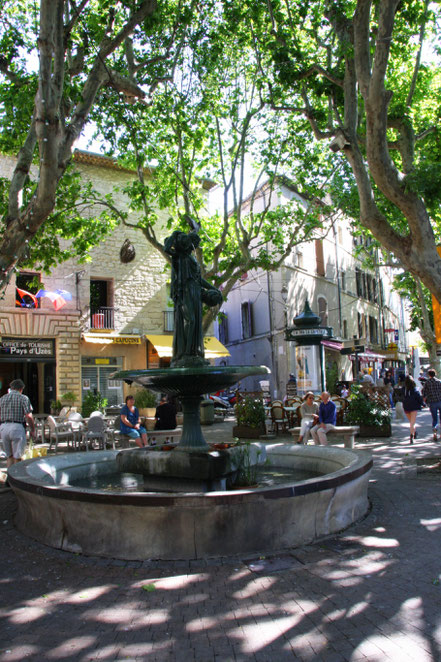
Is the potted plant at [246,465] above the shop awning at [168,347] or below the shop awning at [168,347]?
below

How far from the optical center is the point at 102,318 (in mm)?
23219

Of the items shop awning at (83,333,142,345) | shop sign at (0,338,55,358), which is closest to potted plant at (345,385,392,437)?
shop awning at (83,333,142,345)

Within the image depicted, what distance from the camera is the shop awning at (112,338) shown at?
22.1 meters

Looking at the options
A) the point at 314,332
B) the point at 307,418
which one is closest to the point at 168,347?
the point at 314,332

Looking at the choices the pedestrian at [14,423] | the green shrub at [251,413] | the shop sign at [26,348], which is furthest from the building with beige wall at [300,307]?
the pedestrian at [14,423]

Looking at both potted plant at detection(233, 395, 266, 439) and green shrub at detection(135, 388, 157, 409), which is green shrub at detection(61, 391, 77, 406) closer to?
green shrub at detection(135, 388, 157, 409)

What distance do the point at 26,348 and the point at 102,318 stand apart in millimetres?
3637

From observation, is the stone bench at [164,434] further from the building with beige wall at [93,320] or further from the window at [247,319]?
the window at [247,319]

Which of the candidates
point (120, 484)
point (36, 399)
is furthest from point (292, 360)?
point (120, 484)

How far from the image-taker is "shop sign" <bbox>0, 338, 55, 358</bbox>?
67.6 ft

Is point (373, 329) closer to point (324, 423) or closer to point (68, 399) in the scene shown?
point (68, 399)

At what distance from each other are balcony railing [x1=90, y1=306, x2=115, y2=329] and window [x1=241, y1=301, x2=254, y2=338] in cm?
927

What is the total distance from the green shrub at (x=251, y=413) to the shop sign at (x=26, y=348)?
34.8 ft

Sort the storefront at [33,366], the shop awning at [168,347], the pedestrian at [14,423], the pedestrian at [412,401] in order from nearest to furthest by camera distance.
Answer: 1. the pedestrian at [14,423]
2. the pedestrian at [412,401]
3. the storefront at [33,366]
4. the shop awning at [168,347]
